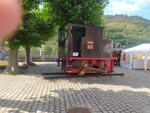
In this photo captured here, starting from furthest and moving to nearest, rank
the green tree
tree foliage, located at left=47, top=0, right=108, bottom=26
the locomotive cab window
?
tree foliage, located at left=47, top=0, right=108, bottom=26 < the locomotive cab window < the green tree

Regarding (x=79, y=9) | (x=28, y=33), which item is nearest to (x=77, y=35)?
(x=79, y=9)

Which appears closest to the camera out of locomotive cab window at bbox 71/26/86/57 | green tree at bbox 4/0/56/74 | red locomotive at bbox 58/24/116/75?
red locomotive at bbox 58/24/116/75

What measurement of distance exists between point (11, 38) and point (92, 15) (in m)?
5.12

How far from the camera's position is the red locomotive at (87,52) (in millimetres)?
5825

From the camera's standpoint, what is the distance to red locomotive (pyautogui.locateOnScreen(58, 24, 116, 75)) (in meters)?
5.83

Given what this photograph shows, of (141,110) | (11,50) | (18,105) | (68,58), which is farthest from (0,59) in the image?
(141,110)

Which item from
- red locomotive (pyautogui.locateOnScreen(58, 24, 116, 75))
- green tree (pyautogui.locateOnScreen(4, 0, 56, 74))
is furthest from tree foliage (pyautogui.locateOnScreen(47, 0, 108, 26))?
green tree (pyautogui.locateOnScreen(4, 0, 56, 74))

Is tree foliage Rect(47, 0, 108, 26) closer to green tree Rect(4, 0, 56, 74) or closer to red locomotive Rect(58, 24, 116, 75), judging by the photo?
red locomotive Rect(58, 24, 116, 75)

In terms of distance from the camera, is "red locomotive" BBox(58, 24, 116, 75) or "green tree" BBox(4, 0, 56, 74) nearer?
"red locomotive" BBox(58, 24, 116, 75)

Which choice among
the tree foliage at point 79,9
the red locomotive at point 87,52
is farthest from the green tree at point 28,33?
the red locomotive at point 87,52

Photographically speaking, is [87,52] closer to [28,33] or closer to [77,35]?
[77,35]

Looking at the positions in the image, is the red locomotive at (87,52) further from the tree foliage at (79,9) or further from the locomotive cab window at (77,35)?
the tree foliage at (79,9)

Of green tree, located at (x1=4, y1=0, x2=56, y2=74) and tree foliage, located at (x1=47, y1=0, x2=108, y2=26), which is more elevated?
tree foliage, located at (x1=47, y1=0, x2=108, y2=26)

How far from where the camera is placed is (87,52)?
610 cm
